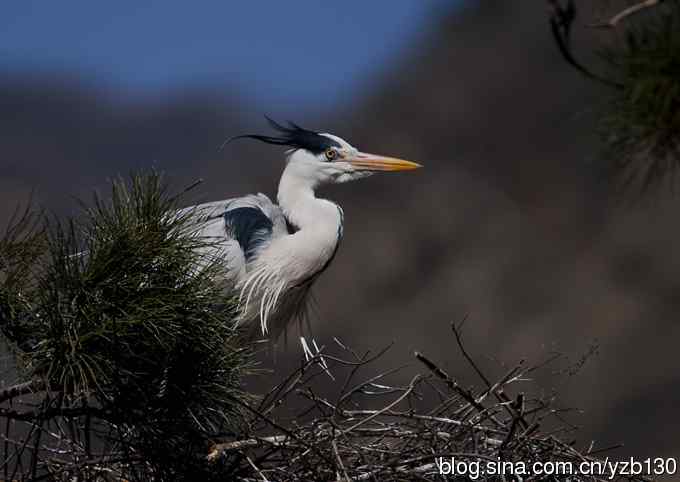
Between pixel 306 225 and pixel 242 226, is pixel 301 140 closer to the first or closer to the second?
pixel 306 225

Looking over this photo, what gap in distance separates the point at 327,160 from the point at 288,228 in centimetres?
29

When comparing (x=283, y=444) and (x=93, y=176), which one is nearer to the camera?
(x=283, y=444)

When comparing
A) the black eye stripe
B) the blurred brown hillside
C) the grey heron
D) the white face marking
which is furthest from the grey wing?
the blurred brown hillside

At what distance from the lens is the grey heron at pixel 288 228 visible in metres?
4.31

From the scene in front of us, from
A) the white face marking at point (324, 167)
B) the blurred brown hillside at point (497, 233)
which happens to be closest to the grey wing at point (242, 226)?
the white face marking at point (324, 167)

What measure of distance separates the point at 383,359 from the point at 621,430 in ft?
8.79

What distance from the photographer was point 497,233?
18.8m

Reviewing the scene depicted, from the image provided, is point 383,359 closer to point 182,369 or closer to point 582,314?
point 582,314

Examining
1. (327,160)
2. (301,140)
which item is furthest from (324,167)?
(301,140)

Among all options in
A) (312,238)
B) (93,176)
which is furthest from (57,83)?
(312,238)

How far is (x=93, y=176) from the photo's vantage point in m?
28.7

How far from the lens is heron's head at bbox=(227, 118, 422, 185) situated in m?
4.69

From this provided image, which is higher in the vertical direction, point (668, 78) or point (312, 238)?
point (668, 78)

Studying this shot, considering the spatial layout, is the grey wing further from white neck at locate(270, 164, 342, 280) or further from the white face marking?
the white face marking
